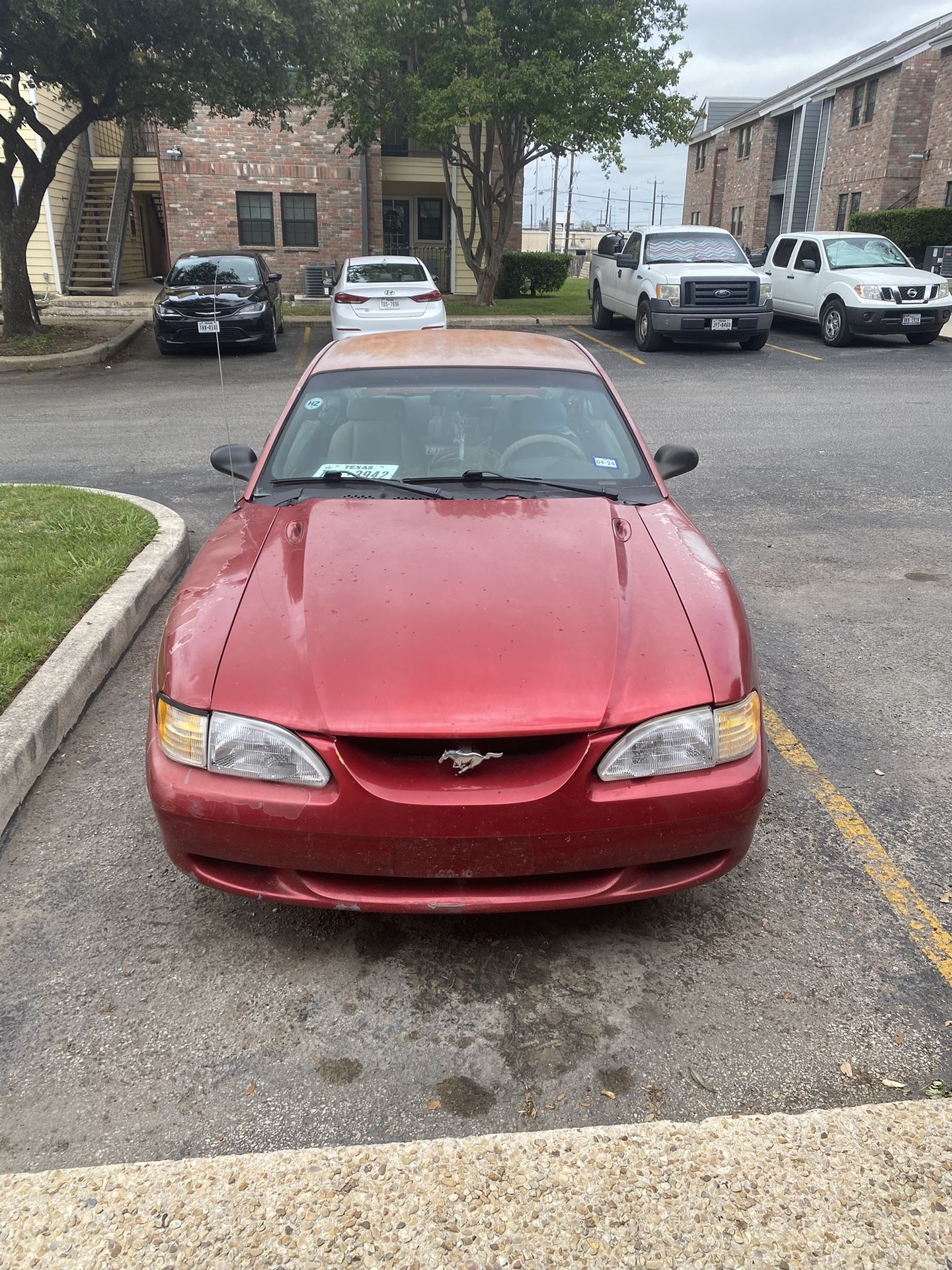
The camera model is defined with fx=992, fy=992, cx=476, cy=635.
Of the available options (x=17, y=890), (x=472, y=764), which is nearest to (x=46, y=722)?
(x=17, y=890)

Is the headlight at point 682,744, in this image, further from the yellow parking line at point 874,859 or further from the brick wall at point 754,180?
the brick wall at point 754,180

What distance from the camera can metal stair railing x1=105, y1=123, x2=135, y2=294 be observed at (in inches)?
1025

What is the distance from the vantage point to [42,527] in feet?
20.3

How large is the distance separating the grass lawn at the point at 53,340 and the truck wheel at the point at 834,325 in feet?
41.7

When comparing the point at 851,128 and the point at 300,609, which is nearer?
the point at 300,609

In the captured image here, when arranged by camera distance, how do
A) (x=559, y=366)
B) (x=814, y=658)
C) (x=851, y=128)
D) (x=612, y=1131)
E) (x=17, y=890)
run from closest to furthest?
(x=612, y=1131) < (x=17, y=890) < (x=559, y=366) < (x=814, y=658) < (x=851, y=128)

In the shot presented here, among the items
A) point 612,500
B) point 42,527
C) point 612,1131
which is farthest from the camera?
point 42,527

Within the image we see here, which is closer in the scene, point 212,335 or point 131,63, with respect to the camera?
point 131,63

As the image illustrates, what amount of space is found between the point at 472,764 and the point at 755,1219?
114cm

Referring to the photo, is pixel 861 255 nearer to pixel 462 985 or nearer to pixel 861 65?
pixel 462 985

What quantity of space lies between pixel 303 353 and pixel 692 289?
6688 mm

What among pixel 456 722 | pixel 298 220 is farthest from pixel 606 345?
pixel 456 722

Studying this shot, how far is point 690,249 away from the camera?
681 inches

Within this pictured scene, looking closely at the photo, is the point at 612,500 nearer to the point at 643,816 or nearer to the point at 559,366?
the point at 559,366
